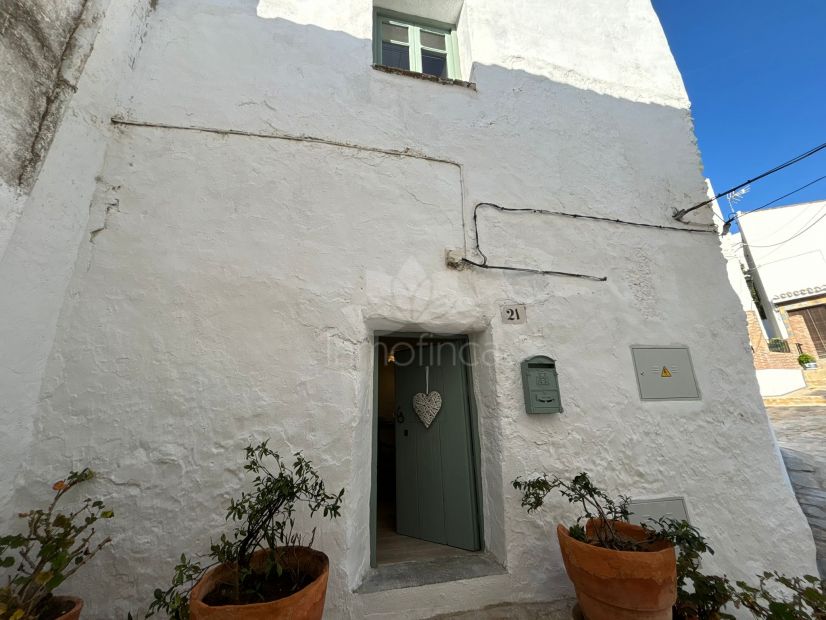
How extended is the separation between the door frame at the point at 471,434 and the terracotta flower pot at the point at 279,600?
73cm

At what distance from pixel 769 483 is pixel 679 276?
1717 millimetres

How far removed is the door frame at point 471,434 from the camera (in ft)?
7.91

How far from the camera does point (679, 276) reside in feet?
10.1

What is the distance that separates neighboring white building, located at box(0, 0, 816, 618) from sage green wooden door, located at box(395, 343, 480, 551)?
1.5 inches

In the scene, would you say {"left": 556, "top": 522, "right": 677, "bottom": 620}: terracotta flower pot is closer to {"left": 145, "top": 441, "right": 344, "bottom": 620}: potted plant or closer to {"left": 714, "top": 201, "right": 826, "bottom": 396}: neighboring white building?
{"left": 145, "top": 441, "right": 344, "bottom": 620}: potted plant

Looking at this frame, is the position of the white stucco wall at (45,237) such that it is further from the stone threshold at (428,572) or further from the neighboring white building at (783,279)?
the neighboring white building at (783,279)

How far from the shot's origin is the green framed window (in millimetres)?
3551

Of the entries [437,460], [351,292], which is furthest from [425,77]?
[437,460]

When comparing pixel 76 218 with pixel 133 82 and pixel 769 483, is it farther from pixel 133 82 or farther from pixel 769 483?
pixel 769 483

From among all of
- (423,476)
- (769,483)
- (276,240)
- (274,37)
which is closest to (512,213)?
(276,240)

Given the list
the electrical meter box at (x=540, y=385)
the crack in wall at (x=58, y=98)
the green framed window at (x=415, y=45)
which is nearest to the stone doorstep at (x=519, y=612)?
the electrical meter box at (x=540, y=385)

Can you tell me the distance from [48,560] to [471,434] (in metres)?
2.33

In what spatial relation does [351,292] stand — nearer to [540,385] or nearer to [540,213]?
[540,385]

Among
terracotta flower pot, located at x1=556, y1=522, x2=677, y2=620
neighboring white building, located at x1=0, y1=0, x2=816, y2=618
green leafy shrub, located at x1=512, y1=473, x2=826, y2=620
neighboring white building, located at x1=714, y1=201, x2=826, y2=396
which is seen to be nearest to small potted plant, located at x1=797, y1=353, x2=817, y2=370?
neighboring white building, located at x1=714, y1=201, x2=826, y2=396
